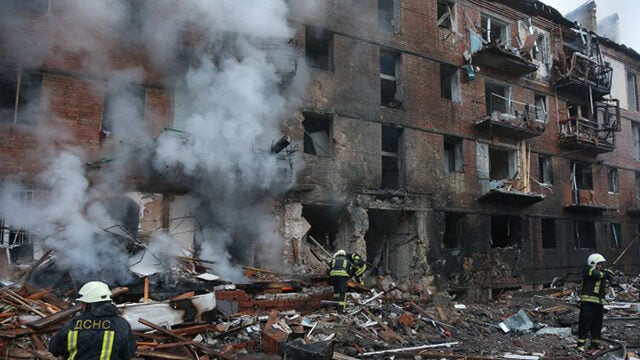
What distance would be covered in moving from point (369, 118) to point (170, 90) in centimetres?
581

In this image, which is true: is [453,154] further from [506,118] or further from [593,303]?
[593,303]

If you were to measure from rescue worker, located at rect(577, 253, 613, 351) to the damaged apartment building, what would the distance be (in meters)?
5.67

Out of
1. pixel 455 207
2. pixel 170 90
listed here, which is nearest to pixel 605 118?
pixel 455 207

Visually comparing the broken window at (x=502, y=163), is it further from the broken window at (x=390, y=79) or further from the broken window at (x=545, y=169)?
the broken window at (x=390, y=79)

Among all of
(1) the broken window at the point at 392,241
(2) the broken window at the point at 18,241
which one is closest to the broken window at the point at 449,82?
(1) the broken window at the point at 392,241

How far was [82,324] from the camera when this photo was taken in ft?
13.0

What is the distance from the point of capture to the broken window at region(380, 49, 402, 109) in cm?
1481

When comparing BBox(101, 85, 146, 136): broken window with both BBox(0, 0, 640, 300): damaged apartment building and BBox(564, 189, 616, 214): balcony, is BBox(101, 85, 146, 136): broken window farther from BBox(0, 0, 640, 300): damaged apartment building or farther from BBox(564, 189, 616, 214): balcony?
BBox(564, 189, 616, 214): balcony

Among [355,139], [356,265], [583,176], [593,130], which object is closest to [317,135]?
[355,139]

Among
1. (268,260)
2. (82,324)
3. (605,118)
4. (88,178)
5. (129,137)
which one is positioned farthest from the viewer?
(605,118)

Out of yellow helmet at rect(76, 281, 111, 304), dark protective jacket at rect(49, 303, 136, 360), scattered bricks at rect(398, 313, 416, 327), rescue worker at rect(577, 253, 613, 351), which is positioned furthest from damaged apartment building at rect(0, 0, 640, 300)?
rescue worker at rect(577, 253, 613, 351)

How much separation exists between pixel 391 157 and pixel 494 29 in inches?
302

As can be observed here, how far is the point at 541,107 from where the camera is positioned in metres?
18.8

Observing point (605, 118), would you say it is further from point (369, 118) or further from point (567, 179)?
point (369, 118)
